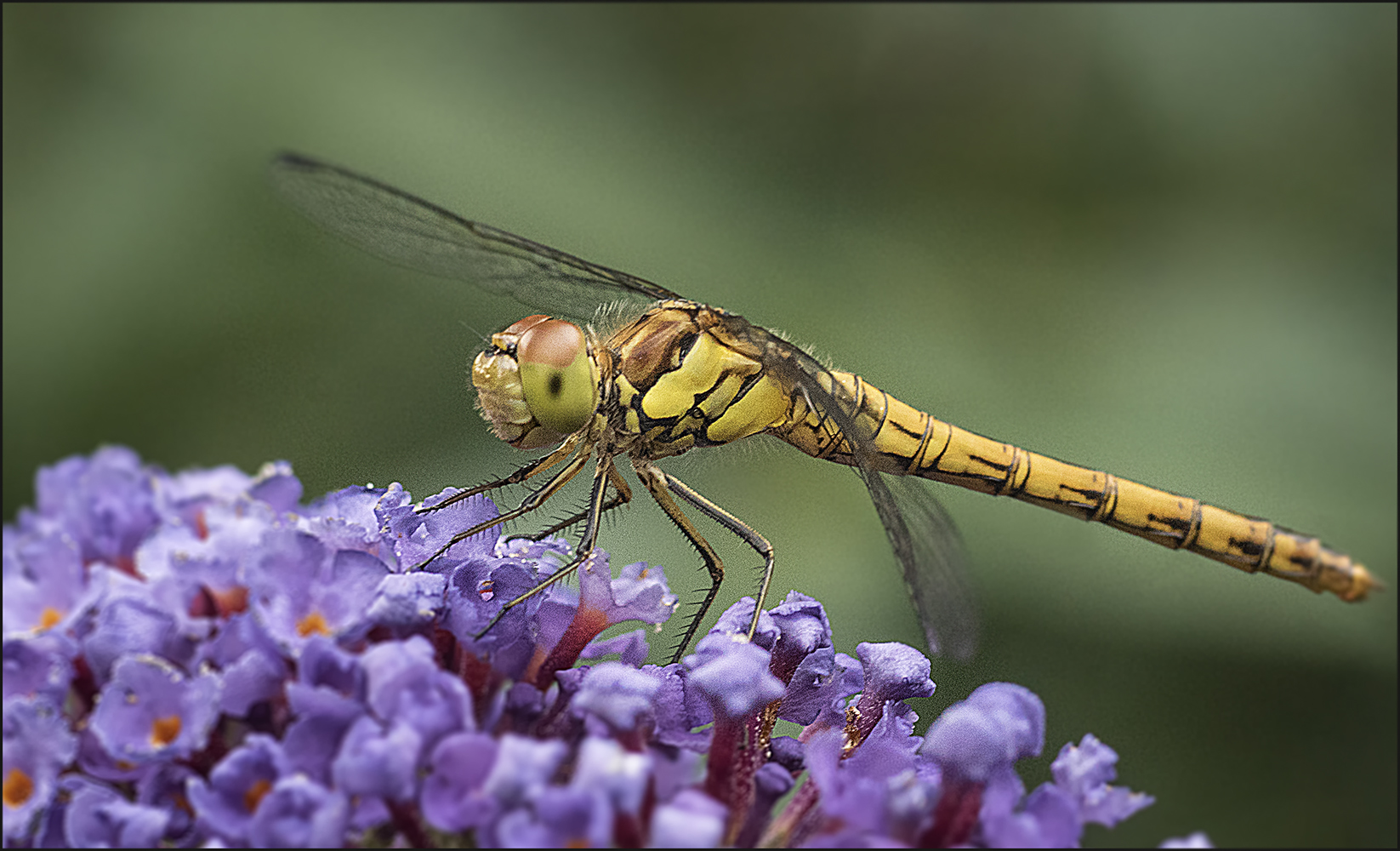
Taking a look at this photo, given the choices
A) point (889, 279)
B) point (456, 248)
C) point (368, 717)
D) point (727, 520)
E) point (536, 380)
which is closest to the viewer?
point (368, 717)

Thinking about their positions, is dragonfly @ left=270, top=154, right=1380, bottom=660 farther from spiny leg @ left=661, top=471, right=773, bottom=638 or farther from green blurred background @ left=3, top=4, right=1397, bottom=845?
green blurred background @ left=3, top=4, right=1397, bottom=845

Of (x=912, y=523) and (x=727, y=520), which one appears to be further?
(x=727, y=520)

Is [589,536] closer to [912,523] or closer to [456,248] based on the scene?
[912,523]

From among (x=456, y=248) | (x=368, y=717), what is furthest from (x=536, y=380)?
(x=368, y=717)

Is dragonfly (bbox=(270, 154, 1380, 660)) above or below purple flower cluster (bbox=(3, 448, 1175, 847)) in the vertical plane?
above

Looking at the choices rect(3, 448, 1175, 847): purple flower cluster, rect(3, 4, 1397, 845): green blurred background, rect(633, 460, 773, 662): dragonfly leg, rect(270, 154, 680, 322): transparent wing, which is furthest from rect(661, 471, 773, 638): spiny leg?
rect(3, 448, 1175, 847): purple flower cluster

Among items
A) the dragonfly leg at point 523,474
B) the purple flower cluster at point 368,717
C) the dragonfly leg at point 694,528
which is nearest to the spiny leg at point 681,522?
the dragonfly leg at point 694,528

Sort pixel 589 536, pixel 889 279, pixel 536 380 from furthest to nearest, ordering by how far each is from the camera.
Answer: pixel 889 279 → pixel 536 380 → pixel 589 536

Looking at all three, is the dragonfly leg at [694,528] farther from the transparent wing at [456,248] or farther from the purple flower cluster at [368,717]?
the purple flower cluster at [368,717]
